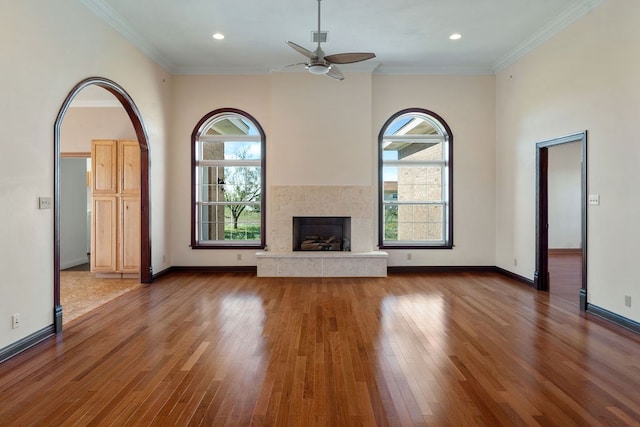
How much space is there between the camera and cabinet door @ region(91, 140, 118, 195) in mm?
5945

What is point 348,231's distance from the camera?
6512 millimetres

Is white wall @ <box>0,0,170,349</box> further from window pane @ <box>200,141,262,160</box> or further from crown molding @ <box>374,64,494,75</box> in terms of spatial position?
crown molding @ <box>374,64,494,75</box>

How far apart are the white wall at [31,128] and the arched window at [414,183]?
191 inches

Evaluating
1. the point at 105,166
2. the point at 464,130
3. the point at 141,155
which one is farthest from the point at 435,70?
the point at 105,166

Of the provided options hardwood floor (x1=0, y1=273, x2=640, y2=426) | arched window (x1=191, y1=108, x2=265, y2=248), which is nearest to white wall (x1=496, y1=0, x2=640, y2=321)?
hardwood floor (x1=0, y1=273, x2=640, y2=426)

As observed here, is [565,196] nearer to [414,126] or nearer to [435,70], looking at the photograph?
[414,126]

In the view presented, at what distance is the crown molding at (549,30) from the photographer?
14.0 ft

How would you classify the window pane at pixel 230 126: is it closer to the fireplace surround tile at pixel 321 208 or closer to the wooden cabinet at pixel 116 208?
the fireplace surround tile at pixel 321 208

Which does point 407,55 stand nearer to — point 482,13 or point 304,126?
point 482,13

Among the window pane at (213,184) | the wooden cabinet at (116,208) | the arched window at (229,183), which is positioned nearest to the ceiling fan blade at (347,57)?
the arched window at (229,183)

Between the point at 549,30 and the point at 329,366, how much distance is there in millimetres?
5270

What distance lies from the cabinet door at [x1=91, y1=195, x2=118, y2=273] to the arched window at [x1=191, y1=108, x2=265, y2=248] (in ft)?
4.53

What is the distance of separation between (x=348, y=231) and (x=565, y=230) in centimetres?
621

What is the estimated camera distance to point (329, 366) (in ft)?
9.23
